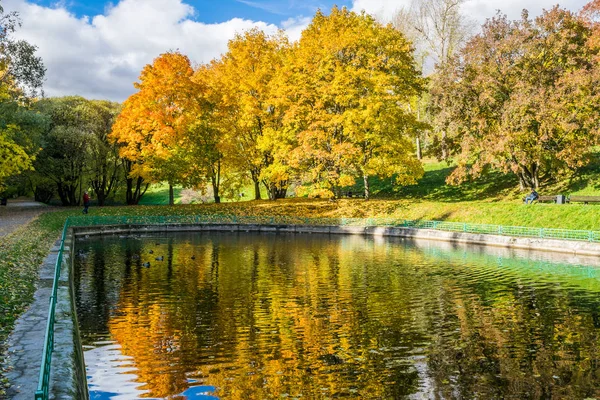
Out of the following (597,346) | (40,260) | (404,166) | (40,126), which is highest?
(40,126)

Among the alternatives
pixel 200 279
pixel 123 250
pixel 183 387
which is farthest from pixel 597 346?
pixel 123 250

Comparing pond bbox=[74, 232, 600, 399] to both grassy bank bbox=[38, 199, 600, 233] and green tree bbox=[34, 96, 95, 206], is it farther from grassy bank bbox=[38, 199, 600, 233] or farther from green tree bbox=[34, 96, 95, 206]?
green tree bbox=[34, 96, 95, 206]

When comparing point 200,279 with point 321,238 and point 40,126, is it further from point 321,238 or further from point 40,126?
point 40,126

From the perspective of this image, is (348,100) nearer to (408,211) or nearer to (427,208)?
(408,211)

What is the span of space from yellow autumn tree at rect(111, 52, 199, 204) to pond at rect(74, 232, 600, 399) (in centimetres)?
2466

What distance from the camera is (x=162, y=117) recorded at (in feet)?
167

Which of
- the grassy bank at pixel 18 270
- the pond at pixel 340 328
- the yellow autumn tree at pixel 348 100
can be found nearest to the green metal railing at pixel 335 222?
the yellow autumn tree at pixel 348 100

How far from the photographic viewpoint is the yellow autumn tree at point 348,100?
47.1 metres

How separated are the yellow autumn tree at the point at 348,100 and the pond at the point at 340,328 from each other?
21430mm

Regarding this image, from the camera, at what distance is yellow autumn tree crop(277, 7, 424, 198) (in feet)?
Answer: 154

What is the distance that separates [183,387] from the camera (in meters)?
10.2

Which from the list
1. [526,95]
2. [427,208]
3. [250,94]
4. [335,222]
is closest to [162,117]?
[250,94]

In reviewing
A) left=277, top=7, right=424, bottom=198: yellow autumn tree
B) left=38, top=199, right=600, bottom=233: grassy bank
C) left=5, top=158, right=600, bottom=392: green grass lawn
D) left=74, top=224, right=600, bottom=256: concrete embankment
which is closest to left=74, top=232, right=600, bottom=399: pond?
left=74, top=224, right=600, bottom=256: concrete embankment

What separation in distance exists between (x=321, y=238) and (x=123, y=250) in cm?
1494
